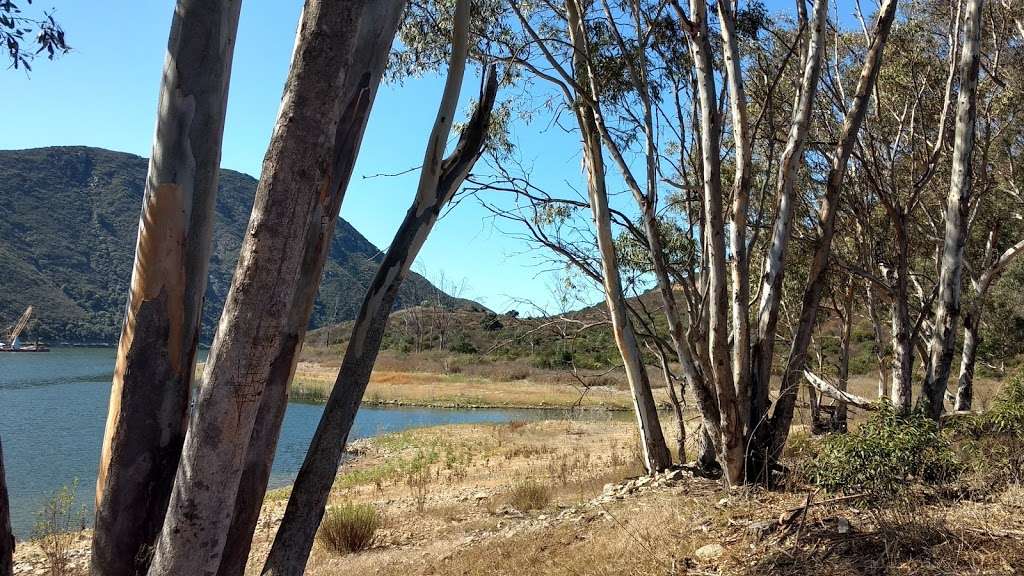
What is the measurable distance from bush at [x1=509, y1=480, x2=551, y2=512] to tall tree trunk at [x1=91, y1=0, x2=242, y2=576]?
4700 millimetres

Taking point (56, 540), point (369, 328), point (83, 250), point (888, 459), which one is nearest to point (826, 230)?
point (888, 459)

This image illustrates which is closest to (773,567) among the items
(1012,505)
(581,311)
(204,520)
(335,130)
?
(1012,505)

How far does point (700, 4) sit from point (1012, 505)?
12.9 feet

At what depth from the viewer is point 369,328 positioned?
10.1 feet

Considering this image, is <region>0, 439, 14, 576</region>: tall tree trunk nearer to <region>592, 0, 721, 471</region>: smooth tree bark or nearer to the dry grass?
<region>592, 0, 721, 471</region>: smooth tree bark

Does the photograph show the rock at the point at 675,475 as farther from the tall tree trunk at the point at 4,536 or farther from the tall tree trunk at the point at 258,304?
the tall tree trunk at the point at 4,536

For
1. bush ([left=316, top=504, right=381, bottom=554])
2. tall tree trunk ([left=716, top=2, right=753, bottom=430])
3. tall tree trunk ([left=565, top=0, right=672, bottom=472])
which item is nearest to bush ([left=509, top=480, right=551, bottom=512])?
tall tree trunk ([left=565, top=0, right=672, bottom=472])

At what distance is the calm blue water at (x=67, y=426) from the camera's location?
1053 cm

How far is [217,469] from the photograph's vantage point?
2.21 meters

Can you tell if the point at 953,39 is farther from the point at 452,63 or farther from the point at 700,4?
the point at 452,63

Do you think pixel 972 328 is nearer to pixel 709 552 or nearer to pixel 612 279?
pixel 612 279

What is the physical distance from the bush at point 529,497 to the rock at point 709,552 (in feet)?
10.8

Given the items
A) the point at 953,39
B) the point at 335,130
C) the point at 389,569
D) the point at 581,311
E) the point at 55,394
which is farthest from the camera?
the point at 55,394

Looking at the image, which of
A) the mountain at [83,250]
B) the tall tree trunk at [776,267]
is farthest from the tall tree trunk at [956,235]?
the mountain at [83,250]
